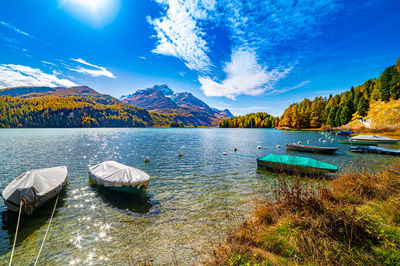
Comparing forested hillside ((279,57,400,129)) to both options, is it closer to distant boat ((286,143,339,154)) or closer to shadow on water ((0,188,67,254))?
distant boat ((286,143,339,154))

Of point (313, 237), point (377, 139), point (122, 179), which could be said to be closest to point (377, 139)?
point (377, 139)

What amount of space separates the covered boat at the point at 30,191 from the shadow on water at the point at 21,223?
504 mm

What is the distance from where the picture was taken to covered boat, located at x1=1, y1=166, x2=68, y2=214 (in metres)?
10.4

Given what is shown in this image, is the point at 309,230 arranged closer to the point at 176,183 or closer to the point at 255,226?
the point at 255,226

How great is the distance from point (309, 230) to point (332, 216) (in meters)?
1.22

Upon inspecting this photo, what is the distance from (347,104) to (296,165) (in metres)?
115

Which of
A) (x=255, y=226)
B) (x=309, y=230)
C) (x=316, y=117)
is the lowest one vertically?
(x=255, y=226)

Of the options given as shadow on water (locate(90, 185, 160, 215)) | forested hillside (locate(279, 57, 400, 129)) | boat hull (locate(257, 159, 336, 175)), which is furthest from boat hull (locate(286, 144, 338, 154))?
forested hillside (locate(279, 57, 400, 129))

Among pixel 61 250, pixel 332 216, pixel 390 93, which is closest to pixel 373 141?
pixel 390 93

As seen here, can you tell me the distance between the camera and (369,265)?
425 centimetres

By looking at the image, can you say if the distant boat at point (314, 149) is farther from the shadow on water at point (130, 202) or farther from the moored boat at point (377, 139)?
the shadow on water at point (130, 202)

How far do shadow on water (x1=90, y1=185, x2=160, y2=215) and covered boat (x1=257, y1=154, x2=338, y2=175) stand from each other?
1435 cm

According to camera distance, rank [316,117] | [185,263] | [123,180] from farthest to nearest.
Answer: [316,117] → [123,180] → [185,263]

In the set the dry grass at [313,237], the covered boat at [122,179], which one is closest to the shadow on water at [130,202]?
the covered boat at [122,179]
